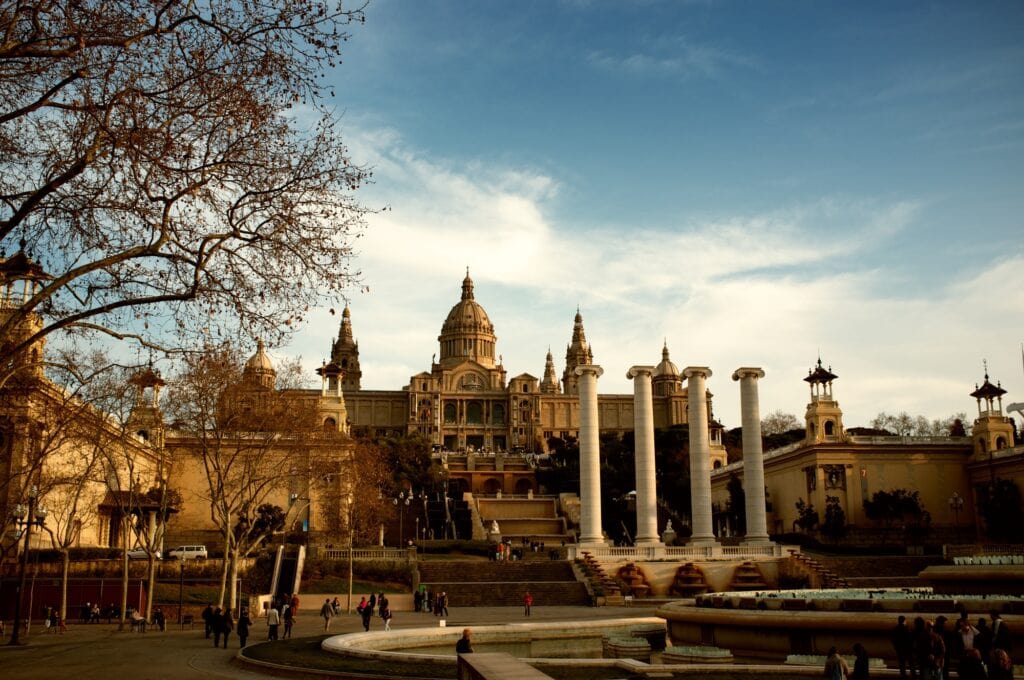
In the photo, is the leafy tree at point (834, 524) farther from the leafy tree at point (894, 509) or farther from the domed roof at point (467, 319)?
the domed roof at point (467, 319)

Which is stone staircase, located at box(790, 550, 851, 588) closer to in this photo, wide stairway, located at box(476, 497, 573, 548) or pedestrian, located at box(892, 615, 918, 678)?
wide stairway, located at box(476, 497, 573, 548)

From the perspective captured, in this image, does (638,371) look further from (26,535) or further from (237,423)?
(26,535)

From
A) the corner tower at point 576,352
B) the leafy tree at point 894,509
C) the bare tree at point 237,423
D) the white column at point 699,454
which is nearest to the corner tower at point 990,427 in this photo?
the leafy tree at point 894,509

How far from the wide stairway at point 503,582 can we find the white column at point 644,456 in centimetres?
632

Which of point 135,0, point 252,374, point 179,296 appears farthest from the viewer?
point 252,374

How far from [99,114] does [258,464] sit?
106 ft

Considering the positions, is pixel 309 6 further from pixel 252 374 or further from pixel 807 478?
pixel 807 478

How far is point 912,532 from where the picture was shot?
7081 cm

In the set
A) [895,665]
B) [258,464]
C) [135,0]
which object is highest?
[135,0]

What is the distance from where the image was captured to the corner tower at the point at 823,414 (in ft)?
249

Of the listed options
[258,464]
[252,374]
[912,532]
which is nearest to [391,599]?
[258,464]

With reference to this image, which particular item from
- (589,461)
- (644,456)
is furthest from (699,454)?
(589,461)

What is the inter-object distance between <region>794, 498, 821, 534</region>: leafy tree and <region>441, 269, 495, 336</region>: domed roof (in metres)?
104

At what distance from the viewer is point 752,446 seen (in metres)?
59.6
